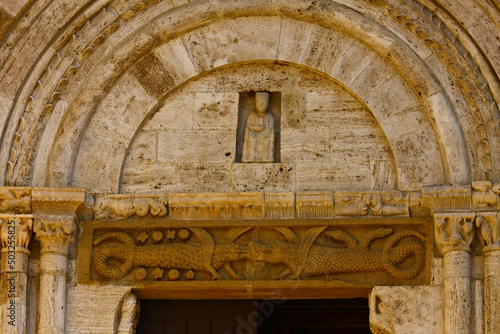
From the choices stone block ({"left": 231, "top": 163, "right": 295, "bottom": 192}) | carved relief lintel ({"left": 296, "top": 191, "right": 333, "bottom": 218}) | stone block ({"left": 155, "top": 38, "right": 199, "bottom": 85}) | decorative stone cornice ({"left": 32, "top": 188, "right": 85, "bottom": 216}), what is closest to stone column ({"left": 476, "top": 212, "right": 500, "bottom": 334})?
carved relief lintel ({"left": 296, "top": 191, "right": 333, "bottom": 218})

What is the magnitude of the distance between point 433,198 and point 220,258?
4.71 ft

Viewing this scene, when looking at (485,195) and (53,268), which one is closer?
(485,195)

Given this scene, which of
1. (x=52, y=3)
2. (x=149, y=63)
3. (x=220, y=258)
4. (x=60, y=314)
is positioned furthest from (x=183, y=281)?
(x=52, y=3)

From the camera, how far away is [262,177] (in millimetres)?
7805

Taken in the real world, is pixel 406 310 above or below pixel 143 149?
below

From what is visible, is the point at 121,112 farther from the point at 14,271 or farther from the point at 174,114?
the point at 14,271

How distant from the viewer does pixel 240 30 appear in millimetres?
8031

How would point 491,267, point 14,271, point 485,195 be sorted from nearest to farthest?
point 491,267 → point 485,195 → point 14,271

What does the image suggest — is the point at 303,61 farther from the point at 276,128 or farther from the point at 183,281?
the point at 183,281

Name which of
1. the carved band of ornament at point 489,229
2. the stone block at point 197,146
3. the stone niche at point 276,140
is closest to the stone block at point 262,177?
the stone niche at point 276,140

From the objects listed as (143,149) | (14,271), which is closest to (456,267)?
(143,149)

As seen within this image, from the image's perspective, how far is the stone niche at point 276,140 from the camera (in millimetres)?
7777

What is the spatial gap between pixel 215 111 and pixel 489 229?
2.03m

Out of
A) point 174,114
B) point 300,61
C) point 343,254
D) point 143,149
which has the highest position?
point 300,61
